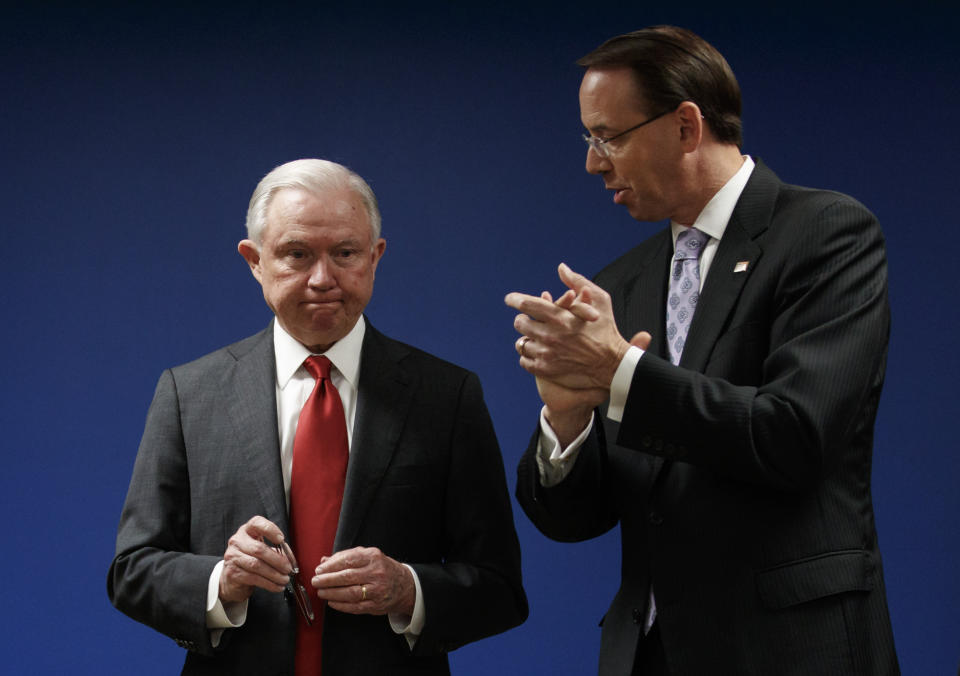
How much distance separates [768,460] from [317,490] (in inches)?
33.4

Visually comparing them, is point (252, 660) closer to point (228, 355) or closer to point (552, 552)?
point (228, 355)

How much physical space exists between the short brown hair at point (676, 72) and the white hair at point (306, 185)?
524 millimetres

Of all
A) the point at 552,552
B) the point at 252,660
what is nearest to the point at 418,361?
the point at 252,660

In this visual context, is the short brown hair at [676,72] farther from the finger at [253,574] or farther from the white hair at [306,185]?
the finger at [253,574]

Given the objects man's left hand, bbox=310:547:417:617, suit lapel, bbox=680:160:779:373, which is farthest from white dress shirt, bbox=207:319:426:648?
suit lapel, bbox=680:160:779:373

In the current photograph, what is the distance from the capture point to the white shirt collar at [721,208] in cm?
201

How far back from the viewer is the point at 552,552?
3432 millimetres

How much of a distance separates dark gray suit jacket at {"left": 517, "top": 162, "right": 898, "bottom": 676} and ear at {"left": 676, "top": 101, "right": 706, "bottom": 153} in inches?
5.8

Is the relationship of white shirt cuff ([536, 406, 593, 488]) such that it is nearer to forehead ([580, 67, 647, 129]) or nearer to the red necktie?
the red necktie

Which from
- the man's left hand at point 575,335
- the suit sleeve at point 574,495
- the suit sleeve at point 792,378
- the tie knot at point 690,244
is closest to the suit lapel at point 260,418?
the suit sleeve at point 574,495

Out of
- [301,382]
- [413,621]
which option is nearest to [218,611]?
[413,621]

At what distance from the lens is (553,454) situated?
6.50ft

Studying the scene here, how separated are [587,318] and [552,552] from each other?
1822 mm

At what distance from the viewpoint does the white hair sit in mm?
2178
